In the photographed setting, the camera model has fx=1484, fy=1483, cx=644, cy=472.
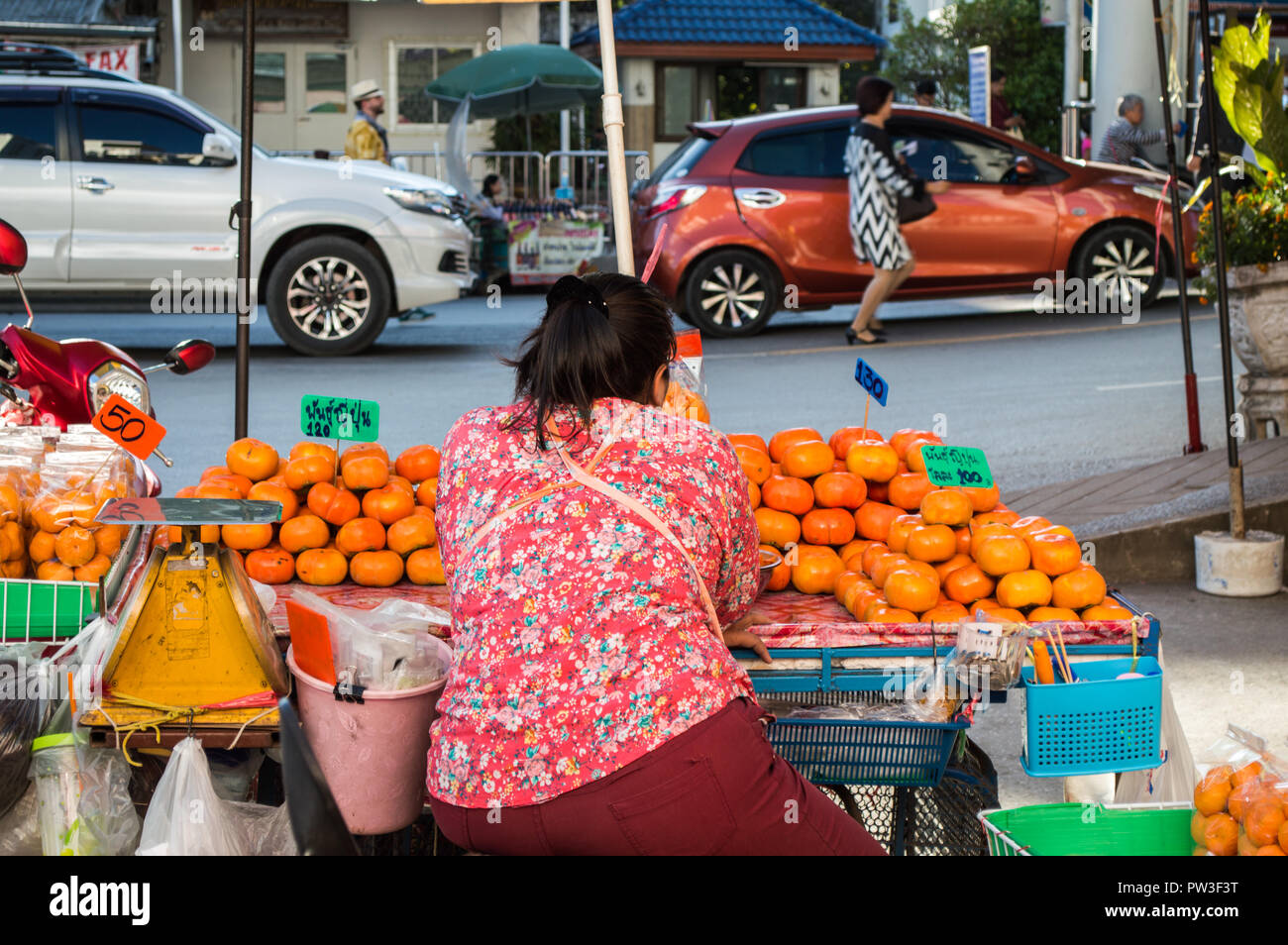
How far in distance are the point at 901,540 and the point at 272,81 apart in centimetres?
2008

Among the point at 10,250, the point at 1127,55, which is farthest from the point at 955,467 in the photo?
the point at 1127,55

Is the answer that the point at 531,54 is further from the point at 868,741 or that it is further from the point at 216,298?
the point at 868,741

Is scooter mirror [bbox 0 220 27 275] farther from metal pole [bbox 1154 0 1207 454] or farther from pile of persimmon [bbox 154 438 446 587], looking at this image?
metal pole [bbox 1154 0 1207 454]

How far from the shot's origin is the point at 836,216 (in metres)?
12.3

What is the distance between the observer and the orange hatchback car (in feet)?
39.9

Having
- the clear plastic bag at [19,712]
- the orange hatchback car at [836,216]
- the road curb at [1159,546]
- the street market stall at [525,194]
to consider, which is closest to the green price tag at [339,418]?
the clear plastic bag at [19,712]

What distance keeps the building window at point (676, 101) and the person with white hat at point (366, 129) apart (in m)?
10.6

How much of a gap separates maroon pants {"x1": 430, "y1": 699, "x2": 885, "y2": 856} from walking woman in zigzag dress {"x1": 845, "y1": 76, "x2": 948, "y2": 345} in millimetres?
9464

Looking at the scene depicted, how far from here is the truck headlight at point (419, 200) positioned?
11.3 meters

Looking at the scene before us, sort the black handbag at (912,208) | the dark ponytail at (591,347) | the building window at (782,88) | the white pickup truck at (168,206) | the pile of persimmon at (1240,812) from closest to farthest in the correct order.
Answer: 1. the dark ponytail at (591,347)
2. the pile of persimmon at (1240,812)
3. the white pickup truck at (168,206)
4. the black handbag at (912,208)
5. the building window at (782,88)

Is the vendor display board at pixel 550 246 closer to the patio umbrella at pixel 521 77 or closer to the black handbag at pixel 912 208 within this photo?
the patio umbrella at pixel 521 77

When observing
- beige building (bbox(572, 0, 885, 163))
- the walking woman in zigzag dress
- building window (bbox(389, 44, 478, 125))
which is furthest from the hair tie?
beige building (bbox(572, 0, 885, 163))
